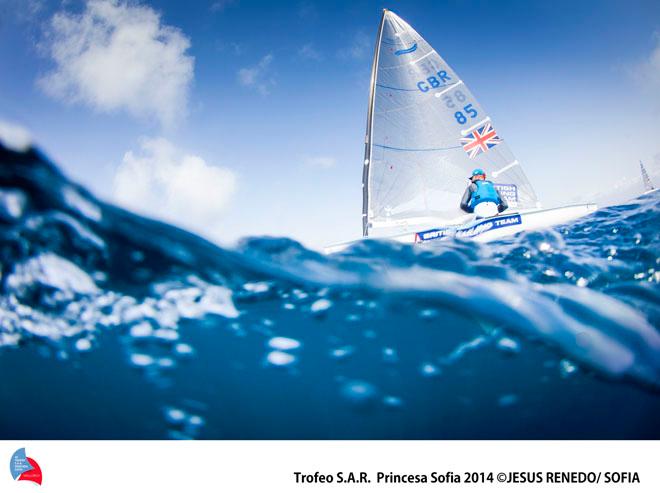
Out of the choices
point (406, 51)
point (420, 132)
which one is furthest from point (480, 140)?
point (406, 51)

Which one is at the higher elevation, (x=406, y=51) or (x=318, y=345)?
(x=406, y=51)

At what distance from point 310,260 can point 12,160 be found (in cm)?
237

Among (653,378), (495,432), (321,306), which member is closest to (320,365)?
(321,306)

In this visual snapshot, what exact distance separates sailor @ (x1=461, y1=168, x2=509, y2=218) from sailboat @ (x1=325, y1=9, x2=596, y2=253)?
1.12 metres

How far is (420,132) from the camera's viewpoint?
9609 millimetres

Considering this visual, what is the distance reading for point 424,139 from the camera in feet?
31.6

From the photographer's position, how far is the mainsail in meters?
9.32

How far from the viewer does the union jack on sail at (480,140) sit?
980cm

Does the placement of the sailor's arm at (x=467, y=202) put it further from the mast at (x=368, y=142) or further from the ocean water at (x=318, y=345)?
the ocean water at (x=318, y=345)

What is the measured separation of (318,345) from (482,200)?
258 inches
